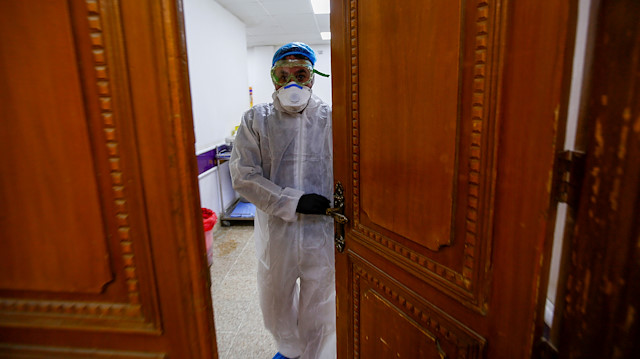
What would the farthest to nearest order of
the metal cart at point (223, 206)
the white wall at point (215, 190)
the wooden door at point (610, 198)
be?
the metal cart at point (223, 206)
the white wall at point (215, 190)
the wooden door at point (610, 198)

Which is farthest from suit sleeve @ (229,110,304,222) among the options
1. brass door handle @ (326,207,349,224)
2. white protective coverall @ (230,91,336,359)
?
brass door handle @ (326,207,349,224)

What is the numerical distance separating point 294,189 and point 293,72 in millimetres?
655

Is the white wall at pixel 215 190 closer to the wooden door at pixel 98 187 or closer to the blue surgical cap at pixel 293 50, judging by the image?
the blue surgical cap at pixel 293 50

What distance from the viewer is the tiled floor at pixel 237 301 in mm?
2051

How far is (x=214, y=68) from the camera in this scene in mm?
3832

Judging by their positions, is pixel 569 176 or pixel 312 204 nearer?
pixel 569 176

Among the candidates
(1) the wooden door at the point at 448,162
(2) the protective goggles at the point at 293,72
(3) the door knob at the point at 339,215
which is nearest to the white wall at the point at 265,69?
(2) the protective goggles at the point at 293,72

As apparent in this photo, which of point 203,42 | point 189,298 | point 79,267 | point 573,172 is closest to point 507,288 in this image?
point 573,172

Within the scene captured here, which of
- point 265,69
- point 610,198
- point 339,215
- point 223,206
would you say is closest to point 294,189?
point 339,215

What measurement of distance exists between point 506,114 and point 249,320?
84.2 inches

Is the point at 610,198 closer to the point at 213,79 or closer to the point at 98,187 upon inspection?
the point at 98,187

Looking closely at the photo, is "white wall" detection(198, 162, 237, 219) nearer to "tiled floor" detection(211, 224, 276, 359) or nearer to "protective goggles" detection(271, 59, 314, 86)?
"tiled floor" detection(211, 224, 276, 359)

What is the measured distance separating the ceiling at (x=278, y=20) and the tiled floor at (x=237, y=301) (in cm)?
281

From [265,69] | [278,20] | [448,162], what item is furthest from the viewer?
[265,69]
